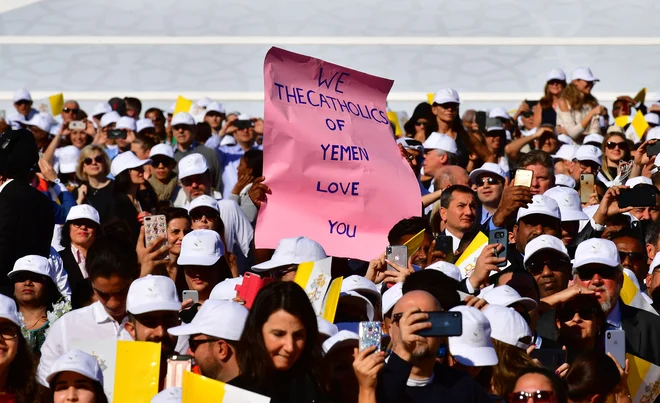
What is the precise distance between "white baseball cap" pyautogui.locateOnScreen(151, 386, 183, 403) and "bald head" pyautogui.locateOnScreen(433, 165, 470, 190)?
14.5ft

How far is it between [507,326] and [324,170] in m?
2.64

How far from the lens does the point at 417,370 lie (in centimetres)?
558

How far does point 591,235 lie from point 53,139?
677 centimetres

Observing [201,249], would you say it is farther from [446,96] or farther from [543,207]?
[446,96]

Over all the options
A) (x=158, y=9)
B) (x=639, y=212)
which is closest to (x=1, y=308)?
(x=639, y=212)

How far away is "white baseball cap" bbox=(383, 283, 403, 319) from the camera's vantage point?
22.1 ft

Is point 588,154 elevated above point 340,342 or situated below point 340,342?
above

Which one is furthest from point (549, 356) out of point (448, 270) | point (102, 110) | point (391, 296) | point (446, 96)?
point (102, 110)

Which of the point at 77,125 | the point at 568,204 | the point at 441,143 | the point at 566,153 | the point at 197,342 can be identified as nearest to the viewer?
the point at 197,342

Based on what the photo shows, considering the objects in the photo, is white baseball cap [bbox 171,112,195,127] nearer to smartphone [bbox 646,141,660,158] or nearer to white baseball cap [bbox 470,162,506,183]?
white baseball cap [bbox 470,162,506,183]

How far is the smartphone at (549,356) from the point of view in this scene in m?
6.39

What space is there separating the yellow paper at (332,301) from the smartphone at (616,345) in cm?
129

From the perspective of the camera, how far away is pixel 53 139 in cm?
1429

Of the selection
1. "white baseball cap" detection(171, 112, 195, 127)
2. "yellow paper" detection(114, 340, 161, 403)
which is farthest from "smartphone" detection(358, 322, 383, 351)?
"white baseball cap" detection(171, 112, 195, 127)
